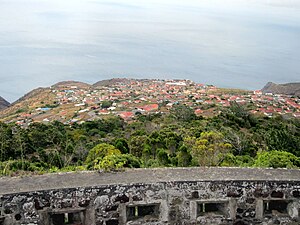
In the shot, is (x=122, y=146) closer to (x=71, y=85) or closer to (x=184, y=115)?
(x=184, y=115)

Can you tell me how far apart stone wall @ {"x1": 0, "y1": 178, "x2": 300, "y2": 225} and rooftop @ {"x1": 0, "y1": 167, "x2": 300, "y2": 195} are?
8cm

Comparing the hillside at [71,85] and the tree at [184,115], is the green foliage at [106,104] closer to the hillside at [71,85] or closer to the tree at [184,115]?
the tree at [184,115]

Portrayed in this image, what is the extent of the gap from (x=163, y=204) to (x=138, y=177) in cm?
42

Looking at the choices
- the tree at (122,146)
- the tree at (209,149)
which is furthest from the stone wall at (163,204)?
the tree at (122,146)

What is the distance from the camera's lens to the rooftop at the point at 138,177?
4004 mm

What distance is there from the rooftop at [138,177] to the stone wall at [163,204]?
78 mm

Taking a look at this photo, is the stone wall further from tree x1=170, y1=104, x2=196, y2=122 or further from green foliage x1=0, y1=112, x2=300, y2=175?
tree x1=170, y1=104, x2=196, y2=122

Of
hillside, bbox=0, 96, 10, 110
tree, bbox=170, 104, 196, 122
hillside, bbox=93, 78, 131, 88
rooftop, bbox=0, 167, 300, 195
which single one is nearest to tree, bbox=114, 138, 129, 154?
rooftop, bbox=0, 167, 300, 195

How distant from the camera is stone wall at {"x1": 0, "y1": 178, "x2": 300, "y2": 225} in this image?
3.83m

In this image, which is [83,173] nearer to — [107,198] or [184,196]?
[107,198]

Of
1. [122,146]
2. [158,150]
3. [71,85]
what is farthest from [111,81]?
[158,150]

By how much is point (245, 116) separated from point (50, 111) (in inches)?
1374

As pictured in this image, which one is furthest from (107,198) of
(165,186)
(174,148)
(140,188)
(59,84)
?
(59,84)

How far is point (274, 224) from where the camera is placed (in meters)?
4.35
